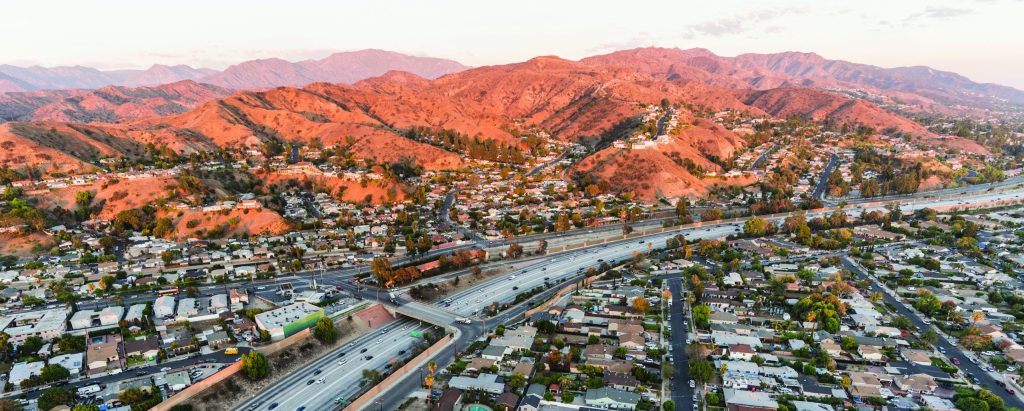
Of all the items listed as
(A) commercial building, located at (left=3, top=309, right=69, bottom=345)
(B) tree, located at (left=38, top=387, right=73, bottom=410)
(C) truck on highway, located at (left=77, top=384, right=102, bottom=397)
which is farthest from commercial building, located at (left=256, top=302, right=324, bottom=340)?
(A) commercial building, located at (left=3, top=309, right=69, bottom=345)

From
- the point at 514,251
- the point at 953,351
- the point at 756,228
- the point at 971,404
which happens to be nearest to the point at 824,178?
the point at 756,228

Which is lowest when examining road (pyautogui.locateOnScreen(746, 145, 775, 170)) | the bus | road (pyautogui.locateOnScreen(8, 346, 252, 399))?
road (pyautogui.locateOnScreen(8, 346, 252, 399))

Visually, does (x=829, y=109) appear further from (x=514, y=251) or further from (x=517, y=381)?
(x=517, y=381)

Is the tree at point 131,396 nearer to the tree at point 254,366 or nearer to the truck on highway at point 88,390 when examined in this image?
the truck on highway at point 88,390

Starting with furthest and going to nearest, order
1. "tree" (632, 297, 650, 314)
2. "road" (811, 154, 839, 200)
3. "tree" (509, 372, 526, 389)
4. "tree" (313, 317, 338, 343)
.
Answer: "road" (811, 154, 839, 200) < "tree" (632, 297, 650, 314) < "tree" (313, 317, 338, 343) < "tree" (509, 372, 526, 389)

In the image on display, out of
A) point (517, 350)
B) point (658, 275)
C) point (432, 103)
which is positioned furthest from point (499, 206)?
point (432, 103)

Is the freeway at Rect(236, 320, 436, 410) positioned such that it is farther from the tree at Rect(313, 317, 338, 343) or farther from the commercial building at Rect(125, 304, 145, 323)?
the commercial building at Rect(125, 304, 145, 323)
